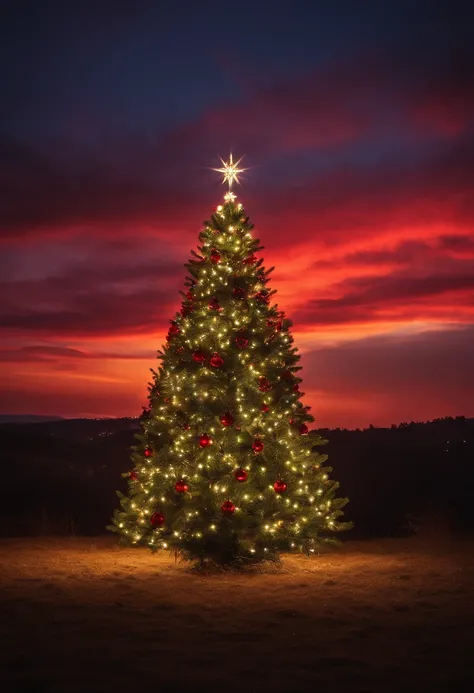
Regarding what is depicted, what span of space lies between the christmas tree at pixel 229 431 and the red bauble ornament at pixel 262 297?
3cm

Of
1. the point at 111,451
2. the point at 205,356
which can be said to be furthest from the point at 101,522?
the point at 111,451

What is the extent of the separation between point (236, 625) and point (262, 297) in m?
6.29

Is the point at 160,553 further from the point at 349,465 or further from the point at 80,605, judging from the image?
the point at 349,465

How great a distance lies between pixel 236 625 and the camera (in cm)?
946

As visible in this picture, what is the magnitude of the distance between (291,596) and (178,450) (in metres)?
3.35

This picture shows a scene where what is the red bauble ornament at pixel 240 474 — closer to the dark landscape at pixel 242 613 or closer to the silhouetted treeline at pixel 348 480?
the dark landscape at pixel 242 613

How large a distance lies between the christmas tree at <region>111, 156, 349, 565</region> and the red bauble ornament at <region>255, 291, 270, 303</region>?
3cm

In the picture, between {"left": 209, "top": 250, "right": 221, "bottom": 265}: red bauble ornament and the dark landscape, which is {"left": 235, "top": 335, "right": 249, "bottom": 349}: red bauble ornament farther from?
the dark landscape

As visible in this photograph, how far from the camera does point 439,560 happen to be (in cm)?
1419

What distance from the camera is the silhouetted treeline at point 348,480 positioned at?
1911 cm

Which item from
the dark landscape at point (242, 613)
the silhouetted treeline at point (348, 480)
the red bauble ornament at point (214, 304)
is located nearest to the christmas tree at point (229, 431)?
the red bauble ornament at point (214, 304)

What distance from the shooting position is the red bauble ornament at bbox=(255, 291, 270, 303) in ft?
46.1

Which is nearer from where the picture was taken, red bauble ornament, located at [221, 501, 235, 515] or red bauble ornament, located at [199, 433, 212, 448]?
red bauble ornament, located at [221, 501, 235, 515]

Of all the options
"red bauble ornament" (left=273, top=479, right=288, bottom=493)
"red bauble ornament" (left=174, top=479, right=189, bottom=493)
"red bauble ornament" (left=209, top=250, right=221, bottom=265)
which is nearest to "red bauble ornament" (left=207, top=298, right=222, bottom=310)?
"red bauble ornament" (left=209, top=250, right=221, bottom=265)
